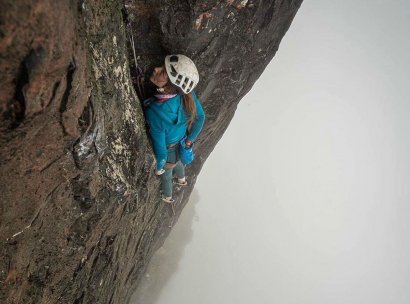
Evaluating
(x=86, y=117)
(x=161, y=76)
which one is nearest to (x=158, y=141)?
(x=161, y=76)

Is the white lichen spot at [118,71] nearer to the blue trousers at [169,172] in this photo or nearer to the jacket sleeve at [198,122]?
the jacket sleeve at [198,122]

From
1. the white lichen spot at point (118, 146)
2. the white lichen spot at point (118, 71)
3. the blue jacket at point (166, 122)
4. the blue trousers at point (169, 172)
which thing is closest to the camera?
the white lichen spot at point (118, 71)

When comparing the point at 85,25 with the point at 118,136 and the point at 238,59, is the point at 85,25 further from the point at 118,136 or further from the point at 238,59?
the point at 238,59

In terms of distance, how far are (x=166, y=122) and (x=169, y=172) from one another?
1940 millimetres

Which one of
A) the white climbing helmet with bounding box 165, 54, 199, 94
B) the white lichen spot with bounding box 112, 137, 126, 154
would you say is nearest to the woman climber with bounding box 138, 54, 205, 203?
the white climbing helmet with bounding box 165, 54, 199, 94

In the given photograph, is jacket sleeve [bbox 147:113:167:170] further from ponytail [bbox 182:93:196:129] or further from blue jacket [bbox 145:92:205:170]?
ponytail [bbox 182:93:196:129]

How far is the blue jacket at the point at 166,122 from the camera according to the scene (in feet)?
16.5

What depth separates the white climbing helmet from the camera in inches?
182

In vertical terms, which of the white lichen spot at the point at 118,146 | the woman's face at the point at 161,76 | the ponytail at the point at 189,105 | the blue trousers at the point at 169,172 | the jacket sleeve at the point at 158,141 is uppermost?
the woman's face at the point at 161,76

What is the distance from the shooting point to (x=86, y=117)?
11.5 feet

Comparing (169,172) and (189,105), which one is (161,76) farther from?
(169,172)

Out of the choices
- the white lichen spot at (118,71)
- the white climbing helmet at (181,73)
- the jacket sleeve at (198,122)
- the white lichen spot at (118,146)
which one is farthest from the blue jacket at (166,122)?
the white lichen spot at (118,71)

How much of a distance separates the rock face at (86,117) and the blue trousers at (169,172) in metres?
0.30

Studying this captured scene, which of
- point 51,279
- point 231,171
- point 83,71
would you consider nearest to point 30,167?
point 83,71
